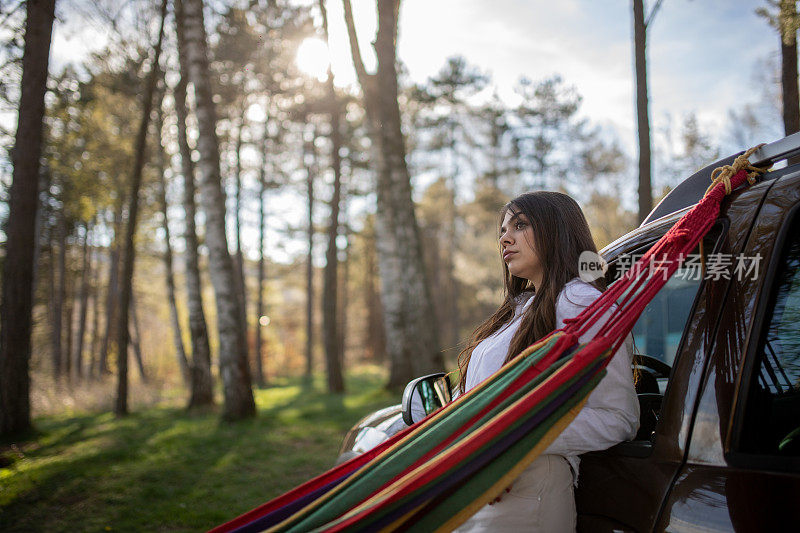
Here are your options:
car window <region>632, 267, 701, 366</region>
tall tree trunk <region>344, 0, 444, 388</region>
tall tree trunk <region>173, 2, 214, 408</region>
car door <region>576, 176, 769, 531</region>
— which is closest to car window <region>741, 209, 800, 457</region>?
car door <region>576, 176, 769, 531</region>

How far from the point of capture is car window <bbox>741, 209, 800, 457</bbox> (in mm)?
1501

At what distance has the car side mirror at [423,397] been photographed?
2508 mm

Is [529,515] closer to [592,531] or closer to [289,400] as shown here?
[592,531]

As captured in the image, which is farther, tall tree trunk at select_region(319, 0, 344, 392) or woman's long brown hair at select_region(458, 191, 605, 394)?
tall tree trunk at select_region(319, 0, 344, 392)

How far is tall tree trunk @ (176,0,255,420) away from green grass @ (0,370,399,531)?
0.80 meters

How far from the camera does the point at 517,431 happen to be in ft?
5.27

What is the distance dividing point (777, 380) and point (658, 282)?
423 mm

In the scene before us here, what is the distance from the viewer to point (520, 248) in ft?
7.48

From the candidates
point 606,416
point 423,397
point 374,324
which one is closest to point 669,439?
point 606,416

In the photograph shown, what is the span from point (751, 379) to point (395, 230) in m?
8.94

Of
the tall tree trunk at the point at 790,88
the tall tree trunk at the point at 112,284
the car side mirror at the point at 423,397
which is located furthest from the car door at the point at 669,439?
the tall tree trunk at the point at 112,284

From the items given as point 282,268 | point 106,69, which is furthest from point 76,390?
point 282,268

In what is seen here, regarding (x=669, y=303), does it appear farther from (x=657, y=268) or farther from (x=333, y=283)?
(x=333, y=283)

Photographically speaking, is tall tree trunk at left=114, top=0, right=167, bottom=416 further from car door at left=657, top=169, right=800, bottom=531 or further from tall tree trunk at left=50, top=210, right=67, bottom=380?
car door at left=657, top=169, right=800, bottom=531
